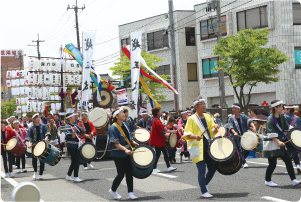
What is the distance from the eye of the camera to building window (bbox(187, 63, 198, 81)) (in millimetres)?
39219

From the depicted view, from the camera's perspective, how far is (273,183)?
8406mm

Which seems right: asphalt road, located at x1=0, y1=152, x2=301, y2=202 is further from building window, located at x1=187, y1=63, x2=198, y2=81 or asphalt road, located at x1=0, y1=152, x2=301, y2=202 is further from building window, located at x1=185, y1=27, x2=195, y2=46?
building window, located at x1=185, y1=27, x2=195, y2=46

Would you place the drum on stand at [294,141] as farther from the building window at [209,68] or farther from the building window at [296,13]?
the building window at [209,68]

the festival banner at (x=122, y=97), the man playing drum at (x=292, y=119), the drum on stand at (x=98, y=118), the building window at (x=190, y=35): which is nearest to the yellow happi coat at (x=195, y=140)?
the man playing drum at (x=292, y=119)

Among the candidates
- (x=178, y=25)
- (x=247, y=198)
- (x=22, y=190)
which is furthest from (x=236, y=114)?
(x=178, y=25)

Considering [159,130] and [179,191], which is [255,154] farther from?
[179,191]

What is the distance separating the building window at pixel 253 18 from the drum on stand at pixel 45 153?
2326 centimetres

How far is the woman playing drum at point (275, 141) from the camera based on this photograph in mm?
8180

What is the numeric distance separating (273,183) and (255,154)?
6.40 m

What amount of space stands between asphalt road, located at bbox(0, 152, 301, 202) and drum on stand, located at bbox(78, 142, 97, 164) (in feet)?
1.72

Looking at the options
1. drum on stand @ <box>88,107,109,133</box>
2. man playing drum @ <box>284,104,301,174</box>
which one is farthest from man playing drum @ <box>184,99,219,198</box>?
drum on stand @ <box>88,107,109,133</box>

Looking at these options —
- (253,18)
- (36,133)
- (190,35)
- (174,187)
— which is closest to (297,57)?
(253,18)

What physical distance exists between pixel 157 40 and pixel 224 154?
3394 cm

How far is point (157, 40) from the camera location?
40.6 m
